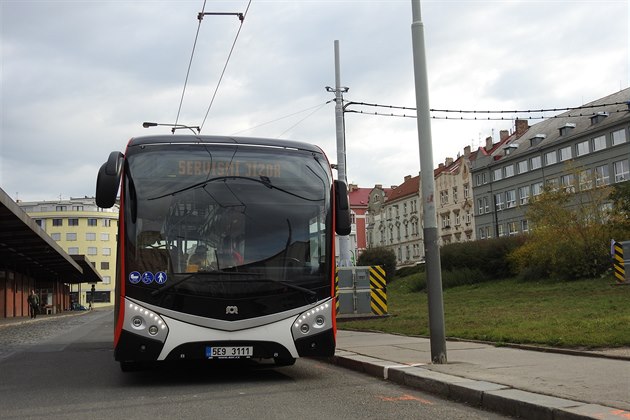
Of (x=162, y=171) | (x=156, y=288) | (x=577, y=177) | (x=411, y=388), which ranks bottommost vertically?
(x=411, y=388)

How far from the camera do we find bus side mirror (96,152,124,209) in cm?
844

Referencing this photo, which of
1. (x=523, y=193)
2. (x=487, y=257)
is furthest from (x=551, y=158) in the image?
(x=487, y=257)

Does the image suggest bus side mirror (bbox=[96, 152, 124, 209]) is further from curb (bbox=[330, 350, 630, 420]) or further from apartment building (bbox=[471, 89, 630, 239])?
apartment building (bbox=[471, 89, 630, 239])

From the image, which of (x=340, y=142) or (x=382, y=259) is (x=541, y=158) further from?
(x=340, y=142)

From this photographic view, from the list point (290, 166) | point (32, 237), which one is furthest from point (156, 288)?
point (32, 237)

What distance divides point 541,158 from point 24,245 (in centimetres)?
5379

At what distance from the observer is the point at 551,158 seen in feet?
234

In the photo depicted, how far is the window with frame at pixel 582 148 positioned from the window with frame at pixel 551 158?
2.99 metres

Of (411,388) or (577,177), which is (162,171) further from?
(577,177)

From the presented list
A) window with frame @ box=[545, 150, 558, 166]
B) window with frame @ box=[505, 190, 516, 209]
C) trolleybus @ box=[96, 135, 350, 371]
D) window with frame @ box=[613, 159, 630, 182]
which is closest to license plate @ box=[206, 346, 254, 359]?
trolleybus @ box=[96, 135, 350, 371]

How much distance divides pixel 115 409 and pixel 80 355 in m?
7.40

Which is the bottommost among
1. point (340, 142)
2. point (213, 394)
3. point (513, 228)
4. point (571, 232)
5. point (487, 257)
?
point (213, 394)

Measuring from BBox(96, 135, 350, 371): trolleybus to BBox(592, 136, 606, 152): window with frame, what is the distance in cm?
6103

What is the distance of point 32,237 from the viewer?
34.5 m
